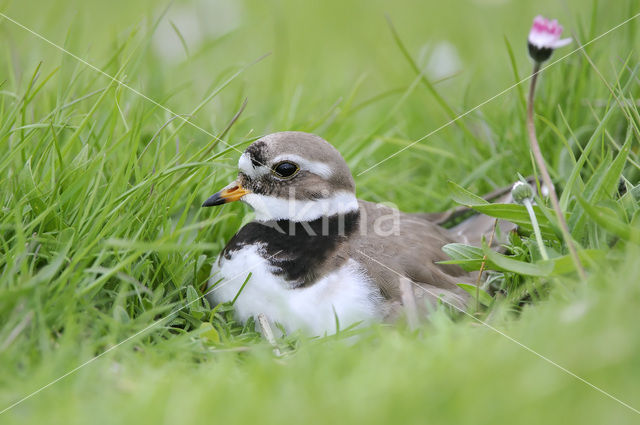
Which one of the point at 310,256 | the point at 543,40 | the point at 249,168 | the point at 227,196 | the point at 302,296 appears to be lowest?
the point at 302,296

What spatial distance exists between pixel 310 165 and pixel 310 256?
479 millimetres

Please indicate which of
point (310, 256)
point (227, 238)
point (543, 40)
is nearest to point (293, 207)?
point (310, 256)

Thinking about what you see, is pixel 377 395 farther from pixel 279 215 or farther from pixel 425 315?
pixel 279 215

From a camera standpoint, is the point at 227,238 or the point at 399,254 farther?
the point at 227,238

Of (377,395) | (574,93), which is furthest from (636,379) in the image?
(574,93)

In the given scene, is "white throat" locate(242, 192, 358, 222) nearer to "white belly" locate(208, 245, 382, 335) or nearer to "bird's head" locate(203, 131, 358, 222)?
"bird's head" locate(203, 131, 358, 222)

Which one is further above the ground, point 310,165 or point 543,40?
point 543,40

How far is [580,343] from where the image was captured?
254cm

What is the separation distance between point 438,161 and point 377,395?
318 centimetres

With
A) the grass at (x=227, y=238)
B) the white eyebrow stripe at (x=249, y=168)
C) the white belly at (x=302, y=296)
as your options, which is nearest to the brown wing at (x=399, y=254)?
the white belly at (x=302, y=296)

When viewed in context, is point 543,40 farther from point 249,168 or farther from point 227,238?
point 227,238

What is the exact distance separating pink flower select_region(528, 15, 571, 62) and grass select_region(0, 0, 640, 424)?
52 centimetres

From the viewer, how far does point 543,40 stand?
321cm

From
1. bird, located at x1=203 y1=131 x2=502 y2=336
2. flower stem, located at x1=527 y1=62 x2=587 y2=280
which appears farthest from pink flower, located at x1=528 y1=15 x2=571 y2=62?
bird, located at x1=203 y1=131 x2=502 y2=336
